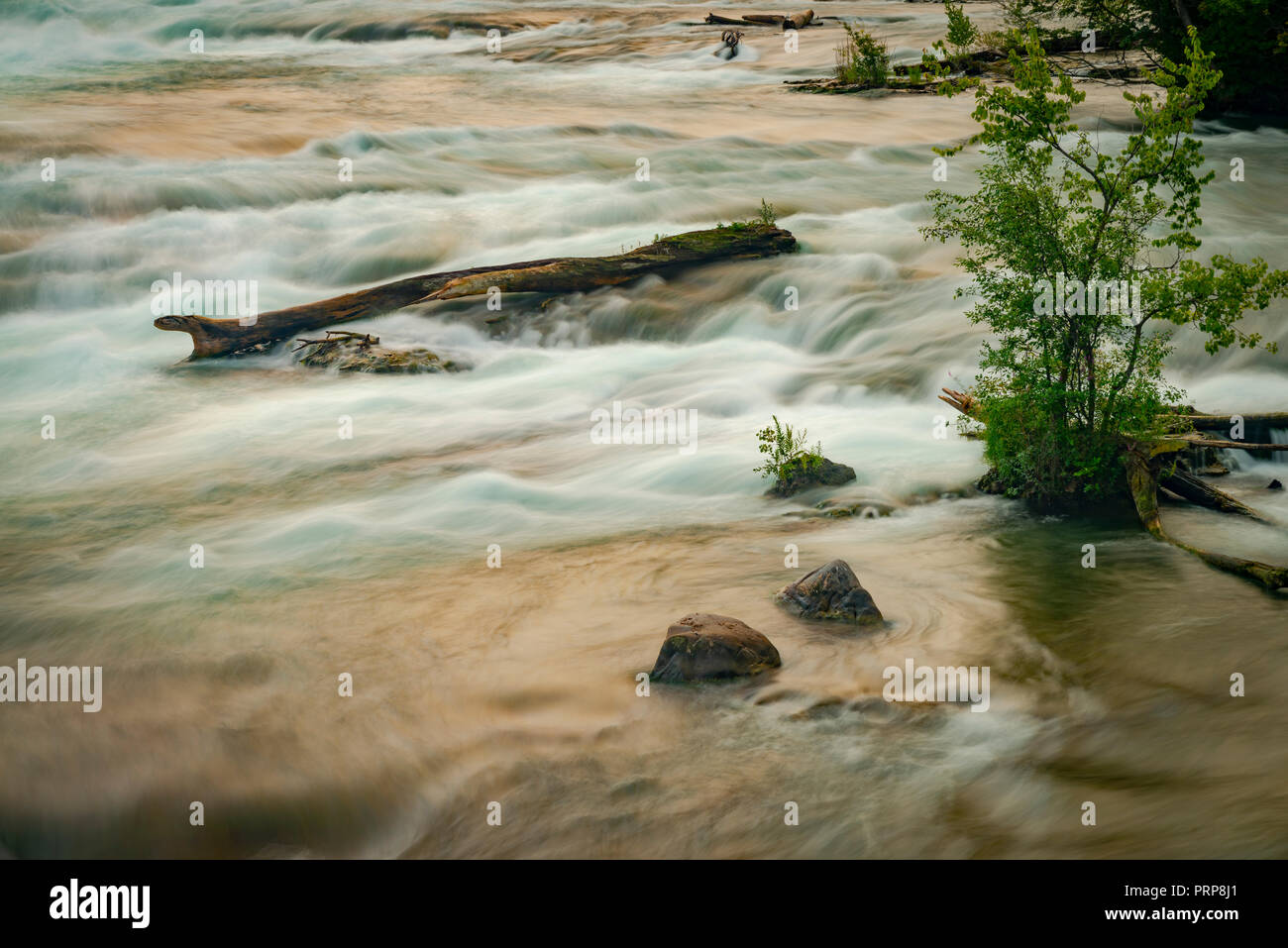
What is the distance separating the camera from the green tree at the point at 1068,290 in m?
8.32

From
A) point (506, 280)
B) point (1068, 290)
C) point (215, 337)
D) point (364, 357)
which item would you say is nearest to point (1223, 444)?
point (1068, 290)

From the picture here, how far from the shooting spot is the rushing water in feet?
18.6

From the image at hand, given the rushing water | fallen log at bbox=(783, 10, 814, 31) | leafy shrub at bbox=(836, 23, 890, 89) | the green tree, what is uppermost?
fallen log at bbox=(783, 10, 814, 31)

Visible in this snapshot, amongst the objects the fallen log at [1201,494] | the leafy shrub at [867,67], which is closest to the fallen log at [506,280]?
the fallen log at [1201,494]

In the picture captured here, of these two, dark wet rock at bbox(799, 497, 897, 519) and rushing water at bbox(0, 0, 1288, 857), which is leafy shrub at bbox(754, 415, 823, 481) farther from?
dark wet rock at bbox(799, 497, 897, 519)

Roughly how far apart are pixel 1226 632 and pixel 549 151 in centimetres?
1612

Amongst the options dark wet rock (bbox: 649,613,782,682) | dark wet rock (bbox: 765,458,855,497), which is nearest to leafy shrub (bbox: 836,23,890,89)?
dark wet rock (bbox: 765,458,855,497)

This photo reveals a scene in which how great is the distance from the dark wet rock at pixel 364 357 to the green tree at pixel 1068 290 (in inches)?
252

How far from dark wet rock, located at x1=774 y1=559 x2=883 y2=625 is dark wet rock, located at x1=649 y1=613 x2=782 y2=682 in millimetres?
702

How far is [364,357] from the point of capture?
13680 millimetres

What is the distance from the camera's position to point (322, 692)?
6.70 metres

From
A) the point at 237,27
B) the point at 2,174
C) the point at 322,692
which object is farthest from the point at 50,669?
the point at 237,27

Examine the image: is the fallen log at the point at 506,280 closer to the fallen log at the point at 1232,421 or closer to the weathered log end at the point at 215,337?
the weathered log end at the point at 215,337

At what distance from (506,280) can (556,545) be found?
21.6 ft
